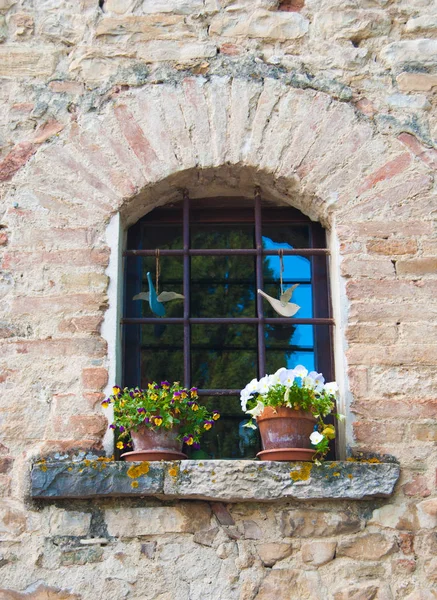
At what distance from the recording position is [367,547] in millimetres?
3641

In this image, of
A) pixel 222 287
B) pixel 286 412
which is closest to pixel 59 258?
pixel 222 287

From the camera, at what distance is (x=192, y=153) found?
428 cm

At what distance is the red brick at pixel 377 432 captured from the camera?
12.6 ft

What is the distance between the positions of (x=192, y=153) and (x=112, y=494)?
161cm

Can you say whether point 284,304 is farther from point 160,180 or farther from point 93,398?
point 93,398

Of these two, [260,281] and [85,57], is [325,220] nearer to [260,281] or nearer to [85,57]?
[260,281]

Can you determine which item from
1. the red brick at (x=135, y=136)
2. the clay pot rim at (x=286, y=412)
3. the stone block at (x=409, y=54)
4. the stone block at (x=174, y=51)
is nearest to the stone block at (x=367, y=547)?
the clay pot rim at (x=286, y=412)

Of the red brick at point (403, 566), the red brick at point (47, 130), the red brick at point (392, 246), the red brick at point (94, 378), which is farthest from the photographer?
the red brick at point (47, 130)

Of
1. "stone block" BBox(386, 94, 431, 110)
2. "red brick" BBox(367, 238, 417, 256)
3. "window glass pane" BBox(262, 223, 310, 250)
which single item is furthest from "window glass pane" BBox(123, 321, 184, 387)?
"stone block" BBox(386, 94, 431, 110)

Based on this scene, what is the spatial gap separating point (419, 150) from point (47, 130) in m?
1.75

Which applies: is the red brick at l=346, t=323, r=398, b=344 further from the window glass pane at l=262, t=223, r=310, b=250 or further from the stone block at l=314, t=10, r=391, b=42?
the stone block at l=314, t=10, r=391, b=42

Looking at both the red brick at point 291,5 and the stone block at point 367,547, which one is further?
the red brick at point 291,5

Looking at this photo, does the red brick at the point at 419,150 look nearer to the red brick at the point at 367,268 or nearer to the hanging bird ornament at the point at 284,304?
the red brick at the point at 367,268

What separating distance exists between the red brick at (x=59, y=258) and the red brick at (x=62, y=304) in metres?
0.16
